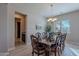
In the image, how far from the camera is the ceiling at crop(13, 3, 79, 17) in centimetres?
234

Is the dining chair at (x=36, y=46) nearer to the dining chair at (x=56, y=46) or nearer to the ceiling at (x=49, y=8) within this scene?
the dining chair at (x=56, y=46)

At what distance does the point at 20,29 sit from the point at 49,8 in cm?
78

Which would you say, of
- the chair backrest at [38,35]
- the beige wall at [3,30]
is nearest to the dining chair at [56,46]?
the chair backrest at [38,35]

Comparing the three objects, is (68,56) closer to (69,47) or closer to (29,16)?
(69,47)

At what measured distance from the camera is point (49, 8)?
2.48 meters

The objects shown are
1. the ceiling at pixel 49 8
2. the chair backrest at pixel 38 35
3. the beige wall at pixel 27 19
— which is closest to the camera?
the ceiling at pixel 49 8

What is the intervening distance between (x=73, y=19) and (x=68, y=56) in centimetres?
81

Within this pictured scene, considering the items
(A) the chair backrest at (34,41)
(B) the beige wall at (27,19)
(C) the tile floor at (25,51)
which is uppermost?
(B) the beige wall at (27,19)

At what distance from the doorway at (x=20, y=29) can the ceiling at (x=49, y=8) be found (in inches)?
10.4

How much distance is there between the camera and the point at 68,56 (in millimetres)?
2242

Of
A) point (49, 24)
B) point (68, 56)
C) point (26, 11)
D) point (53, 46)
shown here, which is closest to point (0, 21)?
point (26, 11)

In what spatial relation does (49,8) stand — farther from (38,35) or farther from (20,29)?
(20,29)

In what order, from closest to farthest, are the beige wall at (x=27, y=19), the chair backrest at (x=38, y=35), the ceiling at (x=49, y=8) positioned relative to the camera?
the ceiling at (x=49, y=8), the beige wall at (x=27, y=19), the chair backrest at (x=38, y=35)

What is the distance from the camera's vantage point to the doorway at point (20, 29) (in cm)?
255
